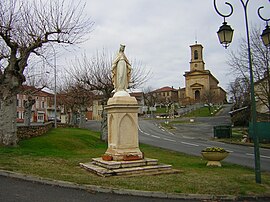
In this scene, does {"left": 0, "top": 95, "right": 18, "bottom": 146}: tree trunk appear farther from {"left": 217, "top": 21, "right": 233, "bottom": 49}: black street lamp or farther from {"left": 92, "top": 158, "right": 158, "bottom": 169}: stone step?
{"left": 217, "top": 21, "right": 233, "bottom": 49}: black street lamp

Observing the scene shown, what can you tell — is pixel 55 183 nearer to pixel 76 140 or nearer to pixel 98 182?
pixel 98 182

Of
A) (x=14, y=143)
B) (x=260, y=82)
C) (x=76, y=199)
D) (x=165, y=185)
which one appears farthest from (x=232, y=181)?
(x=260, y=82)

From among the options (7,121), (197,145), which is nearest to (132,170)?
(7,121)

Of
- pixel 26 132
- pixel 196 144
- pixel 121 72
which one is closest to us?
pixel 121 72

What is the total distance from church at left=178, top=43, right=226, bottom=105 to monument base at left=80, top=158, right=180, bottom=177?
86.4 meters

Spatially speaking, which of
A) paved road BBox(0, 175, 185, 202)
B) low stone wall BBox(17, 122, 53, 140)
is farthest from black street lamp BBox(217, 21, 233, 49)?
low stone wall BBox(17, 122, 53, 140)

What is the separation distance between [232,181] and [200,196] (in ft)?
A: 7.23

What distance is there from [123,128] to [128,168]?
1.45m

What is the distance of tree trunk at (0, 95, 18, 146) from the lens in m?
14.8

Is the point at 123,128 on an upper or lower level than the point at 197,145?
upper

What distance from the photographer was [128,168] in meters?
9.59

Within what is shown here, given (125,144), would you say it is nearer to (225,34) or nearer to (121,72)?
(121,72)

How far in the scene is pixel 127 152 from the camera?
10.2 meters

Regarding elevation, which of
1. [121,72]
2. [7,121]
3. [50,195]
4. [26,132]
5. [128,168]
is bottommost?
[50,195]
